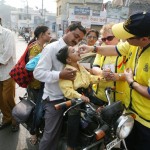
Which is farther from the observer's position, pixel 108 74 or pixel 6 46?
pixel 6 46

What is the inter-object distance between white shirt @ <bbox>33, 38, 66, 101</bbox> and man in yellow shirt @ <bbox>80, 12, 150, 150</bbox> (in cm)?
71

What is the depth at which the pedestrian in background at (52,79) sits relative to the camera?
8.62 ft

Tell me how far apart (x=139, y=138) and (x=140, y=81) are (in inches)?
25.6

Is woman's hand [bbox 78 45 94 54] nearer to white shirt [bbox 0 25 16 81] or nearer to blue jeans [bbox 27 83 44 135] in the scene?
blue jeans [bbox 27 83 44 135]

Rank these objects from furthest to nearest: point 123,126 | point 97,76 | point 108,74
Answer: point 97,76 → point 108,74 → point 123,126

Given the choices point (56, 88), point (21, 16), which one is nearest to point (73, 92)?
point (56, 88)

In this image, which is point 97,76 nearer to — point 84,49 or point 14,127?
point 84,49

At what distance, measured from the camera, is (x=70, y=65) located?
2.67m

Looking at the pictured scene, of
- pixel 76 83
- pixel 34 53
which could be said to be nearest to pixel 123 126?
pixel 76 83

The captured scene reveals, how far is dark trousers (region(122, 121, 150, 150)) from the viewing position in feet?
7.96

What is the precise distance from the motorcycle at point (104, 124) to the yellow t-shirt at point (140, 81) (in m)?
0.33

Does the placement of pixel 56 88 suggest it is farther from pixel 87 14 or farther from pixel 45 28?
pixel 87 14

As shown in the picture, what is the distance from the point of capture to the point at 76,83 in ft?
8.42

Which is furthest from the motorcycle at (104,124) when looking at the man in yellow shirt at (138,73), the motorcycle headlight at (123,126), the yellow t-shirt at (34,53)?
the yellow t-shirt at (34,53)
